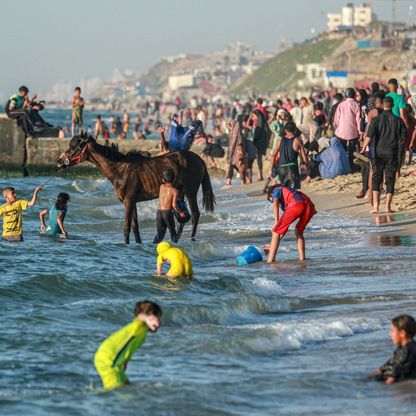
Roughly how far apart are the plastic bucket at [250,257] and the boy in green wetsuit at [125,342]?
7590 millimetres

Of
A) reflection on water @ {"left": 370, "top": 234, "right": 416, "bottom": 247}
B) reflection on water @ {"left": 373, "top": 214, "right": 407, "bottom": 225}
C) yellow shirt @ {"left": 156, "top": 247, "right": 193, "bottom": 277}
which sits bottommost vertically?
reflection on water @ {"left": 370, "top": 234, "right": 416, "bottom": 247}

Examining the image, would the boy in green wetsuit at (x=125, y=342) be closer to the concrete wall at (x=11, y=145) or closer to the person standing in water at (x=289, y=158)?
the person standing in water at (x=289, y=158)

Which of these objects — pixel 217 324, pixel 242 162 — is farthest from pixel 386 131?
pixel 242 162

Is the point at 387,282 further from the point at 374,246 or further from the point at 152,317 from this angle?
the point at 152,317

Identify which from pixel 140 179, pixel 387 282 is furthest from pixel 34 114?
pixel 387 282

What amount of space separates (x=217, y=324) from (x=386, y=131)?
24.3 ft

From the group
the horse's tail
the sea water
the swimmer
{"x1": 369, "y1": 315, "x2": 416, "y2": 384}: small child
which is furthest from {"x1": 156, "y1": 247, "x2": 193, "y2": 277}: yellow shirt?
the horse's tail

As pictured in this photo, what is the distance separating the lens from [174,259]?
14672 millimetres

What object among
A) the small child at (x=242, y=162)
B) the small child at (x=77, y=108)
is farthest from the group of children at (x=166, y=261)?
the small child at (x=77, y=108)

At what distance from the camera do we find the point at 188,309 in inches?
526

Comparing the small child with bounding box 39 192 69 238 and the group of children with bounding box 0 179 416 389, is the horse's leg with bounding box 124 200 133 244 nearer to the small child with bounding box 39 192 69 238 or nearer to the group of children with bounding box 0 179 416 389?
the group of children with bounding box 0 179 416 389

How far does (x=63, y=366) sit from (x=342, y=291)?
4225mm

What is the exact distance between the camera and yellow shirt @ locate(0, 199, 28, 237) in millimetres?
18156

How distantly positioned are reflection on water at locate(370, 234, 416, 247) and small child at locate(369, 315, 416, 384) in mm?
7815
